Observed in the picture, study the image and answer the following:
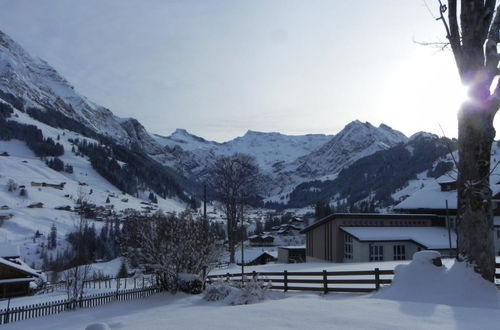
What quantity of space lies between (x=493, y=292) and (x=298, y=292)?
31.5 feet

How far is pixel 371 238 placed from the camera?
125ft

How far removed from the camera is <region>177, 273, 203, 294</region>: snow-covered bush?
66.1 ft

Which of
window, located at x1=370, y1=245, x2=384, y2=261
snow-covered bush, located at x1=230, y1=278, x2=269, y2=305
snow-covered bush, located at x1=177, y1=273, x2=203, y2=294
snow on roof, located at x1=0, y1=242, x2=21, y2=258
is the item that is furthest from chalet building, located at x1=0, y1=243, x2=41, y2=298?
snow-covered bush, located at x1=230, y1=278, x2=269, y2=305

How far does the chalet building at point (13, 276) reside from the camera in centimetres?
4025

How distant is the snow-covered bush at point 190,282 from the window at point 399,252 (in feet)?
79.8

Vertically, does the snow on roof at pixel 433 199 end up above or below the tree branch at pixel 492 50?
below

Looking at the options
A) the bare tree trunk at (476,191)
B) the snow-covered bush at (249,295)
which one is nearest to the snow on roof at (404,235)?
the snow-covered bush at (249,295)

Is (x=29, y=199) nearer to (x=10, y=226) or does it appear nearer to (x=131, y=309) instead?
(x=10, y=226)

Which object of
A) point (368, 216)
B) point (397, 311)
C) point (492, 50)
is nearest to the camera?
point (397, 311)

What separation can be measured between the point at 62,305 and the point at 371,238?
26.8m

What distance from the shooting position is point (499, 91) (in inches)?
426

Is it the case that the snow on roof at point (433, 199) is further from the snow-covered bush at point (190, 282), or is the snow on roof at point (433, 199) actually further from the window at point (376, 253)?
the snow-covered bush at point (190, 282)

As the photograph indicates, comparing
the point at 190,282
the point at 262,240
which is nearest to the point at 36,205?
the point at 262,240

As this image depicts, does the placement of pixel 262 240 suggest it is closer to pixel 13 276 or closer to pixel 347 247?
pixel 347 247
